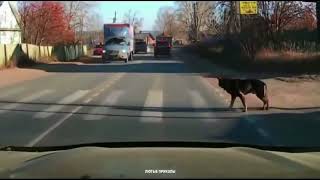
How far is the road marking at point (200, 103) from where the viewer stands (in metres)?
15.0

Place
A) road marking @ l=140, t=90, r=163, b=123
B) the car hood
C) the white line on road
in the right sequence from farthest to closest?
road marking @ l=140, t=90, r=163, b=123, the white line on road, the car hood

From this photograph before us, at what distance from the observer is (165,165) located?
348 cm

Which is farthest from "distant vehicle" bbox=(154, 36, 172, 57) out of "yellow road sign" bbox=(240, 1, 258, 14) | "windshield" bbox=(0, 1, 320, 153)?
"yellow road sign" bbox=(240, 1, 258, 14)

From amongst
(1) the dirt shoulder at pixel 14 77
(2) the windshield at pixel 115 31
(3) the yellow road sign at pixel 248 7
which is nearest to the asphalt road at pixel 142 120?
(1) the dirt shoulder at pixel 14 77

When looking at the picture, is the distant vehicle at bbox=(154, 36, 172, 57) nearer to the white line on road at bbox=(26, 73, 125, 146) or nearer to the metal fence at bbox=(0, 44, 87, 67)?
the metal fence at bbox=(0, 44, 87, 67)

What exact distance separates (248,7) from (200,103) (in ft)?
105

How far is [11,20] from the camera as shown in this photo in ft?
233

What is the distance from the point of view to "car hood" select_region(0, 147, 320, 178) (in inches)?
124

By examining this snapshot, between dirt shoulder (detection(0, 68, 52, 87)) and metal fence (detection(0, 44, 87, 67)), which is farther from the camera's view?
metal fence (detection(0, 44, 87, 67))

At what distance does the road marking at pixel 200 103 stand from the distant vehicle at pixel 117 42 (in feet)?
114

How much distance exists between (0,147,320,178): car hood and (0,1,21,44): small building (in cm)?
6440

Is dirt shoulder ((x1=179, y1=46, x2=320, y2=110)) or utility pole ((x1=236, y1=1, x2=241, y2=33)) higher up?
utility pole ((x1=236, y1=1, x2=241, y2=33))

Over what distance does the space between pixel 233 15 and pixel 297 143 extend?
41640mm

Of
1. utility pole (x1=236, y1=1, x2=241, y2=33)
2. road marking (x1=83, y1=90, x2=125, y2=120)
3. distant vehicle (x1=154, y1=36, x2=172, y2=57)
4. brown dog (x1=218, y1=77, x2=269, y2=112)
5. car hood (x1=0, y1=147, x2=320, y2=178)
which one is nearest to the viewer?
car hood (x1=0, y1=147, x2=320, y2=178)
